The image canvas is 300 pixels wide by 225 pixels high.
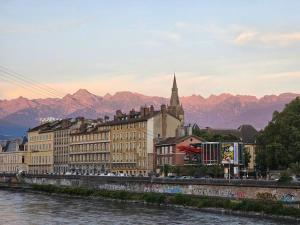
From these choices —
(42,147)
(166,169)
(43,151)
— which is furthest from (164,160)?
(42,147)

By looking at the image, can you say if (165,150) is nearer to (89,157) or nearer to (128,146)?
(128,146)

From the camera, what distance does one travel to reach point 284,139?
334 ft

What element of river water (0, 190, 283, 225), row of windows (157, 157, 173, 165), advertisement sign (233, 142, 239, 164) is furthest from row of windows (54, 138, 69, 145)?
river water (0, 190, 283, 225)

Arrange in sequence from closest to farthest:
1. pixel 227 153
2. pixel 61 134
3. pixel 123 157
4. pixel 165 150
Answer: pixel 227 153
pixel 165 150
pixel 123 157
pixel 61 134

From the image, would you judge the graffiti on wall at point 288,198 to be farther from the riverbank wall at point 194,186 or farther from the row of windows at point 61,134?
the row of windows at point 61,134

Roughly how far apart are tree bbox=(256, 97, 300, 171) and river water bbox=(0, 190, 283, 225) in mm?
25584

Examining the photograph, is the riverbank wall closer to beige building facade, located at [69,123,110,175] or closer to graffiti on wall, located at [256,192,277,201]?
graffiti on wall, located at [256,192,277,201]

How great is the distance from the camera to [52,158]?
613ft

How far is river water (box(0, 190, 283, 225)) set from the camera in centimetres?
6694

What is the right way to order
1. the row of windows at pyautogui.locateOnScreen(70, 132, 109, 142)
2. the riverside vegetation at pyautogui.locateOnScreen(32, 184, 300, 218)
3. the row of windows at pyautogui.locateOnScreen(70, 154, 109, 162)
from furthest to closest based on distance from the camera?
the row of windows at pyautogui.locateOnScreen(70, 132, 109, 142) < the row of windows at pyautogui.locateOnScreen(70, 154, 109, 162) < the riverside vegetation at pyautogui.locateOnScreen(32, 184, 300, 218)

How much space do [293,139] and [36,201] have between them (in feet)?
133

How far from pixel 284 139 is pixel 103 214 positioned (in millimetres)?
37840

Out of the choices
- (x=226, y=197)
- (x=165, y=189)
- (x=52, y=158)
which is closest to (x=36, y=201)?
(x=165, y=189)

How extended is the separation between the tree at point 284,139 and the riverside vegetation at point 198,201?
70.8ft
